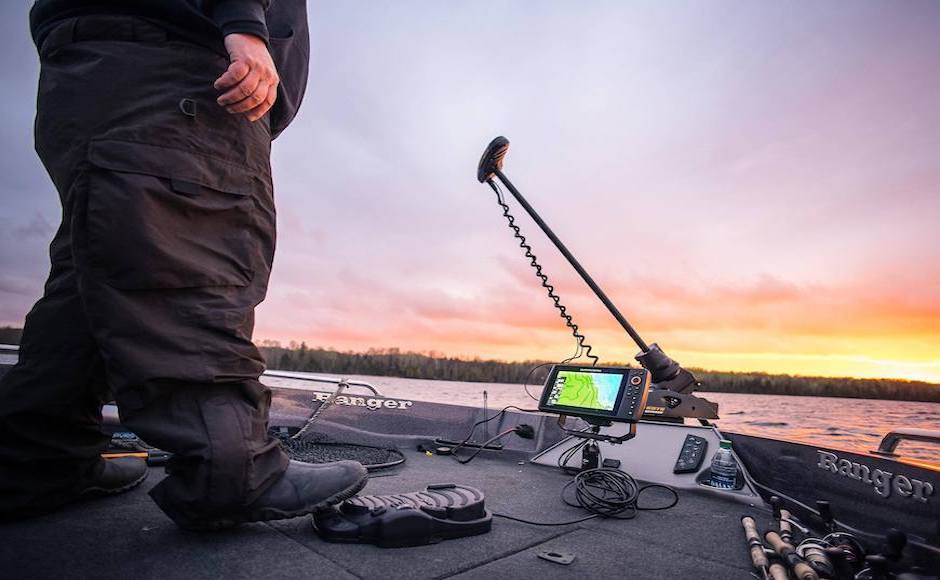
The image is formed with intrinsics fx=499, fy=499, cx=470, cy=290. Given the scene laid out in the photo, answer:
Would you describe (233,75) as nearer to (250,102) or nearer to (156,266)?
(250,102)

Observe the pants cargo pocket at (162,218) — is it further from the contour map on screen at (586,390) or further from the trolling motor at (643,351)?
the trolling motor at (643,351)

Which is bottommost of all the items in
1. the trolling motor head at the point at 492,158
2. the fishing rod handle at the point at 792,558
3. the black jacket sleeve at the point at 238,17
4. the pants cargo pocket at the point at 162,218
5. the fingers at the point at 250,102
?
the fishing rod handle at the point at 792,558

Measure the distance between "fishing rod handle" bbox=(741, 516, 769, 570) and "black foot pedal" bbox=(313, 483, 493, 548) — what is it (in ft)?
2.24

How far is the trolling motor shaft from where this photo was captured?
252 cm

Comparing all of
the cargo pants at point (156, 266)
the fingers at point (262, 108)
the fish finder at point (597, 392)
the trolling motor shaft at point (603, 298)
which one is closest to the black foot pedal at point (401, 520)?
the cargo pants at point (156, 266)

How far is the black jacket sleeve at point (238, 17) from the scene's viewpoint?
1.10 metres

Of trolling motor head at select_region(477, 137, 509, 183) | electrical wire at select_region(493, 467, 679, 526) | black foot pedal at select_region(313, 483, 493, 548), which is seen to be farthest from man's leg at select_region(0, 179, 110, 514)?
trolling motor head at select_region(477, 137, 509, 183)

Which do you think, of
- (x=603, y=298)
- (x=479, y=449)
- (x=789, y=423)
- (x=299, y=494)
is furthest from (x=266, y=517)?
(x=789, y=423)

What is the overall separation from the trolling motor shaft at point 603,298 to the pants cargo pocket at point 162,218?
1893mm

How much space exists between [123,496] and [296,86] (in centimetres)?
135

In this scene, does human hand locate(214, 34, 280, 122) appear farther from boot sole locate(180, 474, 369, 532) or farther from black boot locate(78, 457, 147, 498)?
black boot locate(78, 457, 147, 498)

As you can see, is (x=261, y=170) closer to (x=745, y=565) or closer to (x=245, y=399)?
(x=245, y=399)

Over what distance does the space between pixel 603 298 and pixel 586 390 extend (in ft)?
2.40

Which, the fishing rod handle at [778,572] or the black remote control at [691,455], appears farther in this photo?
the black remote control at [691,455]
